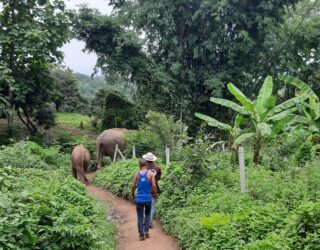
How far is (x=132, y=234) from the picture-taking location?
9.48 metres

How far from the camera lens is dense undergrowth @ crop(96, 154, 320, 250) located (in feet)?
19.6

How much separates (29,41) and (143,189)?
11.8 meters

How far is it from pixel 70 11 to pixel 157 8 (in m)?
4.74

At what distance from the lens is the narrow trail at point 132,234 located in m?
8.52

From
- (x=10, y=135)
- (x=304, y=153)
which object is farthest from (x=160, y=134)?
(x=10, y=135)

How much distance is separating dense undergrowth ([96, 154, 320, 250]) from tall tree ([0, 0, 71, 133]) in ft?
32.6

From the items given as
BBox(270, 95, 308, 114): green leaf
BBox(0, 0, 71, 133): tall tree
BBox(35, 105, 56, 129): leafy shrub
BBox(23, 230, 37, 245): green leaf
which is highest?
BBox(0, 0, 71, 133): tall tree

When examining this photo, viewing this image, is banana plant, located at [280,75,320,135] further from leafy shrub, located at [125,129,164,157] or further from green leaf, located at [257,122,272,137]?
leafy shrub, located at [125,129,164,157]

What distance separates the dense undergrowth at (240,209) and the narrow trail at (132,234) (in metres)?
0.21

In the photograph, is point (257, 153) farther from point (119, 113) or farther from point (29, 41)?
point (119, 113)

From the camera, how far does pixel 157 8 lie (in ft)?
75.3

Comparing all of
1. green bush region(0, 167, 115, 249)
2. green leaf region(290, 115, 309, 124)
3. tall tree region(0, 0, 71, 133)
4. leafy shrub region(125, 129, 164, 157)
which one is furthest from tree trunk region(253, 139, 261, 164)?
tall tree region(0, 0, 71, 133)

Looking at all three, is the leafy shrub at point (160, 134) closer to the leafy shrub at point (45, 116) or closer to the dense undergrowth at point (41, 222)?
the dense undergrowth at point (41, 222)

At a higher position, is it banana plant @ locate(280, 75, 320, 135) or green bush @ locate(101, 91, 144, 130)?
green bush @ locate(101, 91, 144, 130)
